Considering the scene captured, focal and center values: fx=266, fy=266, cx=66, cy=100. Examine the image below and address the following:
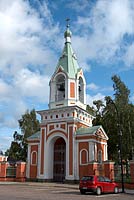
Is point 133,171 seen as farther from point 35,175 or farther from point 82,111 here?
point 35,175

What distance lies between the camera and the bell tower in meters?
31.8

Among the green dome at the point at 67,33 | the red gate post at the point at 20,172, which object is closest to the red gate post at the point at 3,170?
the red gate post at the point at 20,172

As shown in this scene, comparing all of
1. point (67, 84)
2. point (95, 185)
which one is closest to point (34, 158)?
point (67, 84)

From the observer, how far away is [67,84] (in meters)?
31.9

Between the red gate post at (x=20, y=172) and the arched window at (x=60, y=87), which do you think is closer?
the red gate post at (x=20, y=172)

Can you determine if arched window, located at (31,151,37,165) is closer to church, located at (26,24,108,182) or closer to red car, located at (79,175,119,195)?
church, located at (26,24,108,182)

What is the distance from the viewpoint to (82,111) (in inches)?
1243

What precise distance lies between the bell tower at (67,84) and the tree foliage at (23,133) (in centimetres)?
1893

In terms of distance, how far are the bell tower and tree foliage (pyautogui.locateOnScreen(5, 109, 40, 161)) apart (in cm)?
1893

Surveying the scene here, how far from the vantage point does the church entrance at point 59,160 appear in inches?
1232

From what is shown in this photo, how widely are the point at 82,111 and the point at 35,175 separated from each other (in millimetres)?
9400

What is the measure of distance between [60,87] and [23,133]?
2060 centimetres

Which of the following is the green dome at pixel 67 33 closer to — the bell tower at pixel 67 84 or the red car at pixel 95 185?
the bell tower at pixel 67 84

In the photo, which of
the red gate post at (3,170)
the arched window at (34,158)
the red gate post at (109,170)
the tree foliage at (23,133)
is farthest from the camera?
the tree foliage at (23,133)
